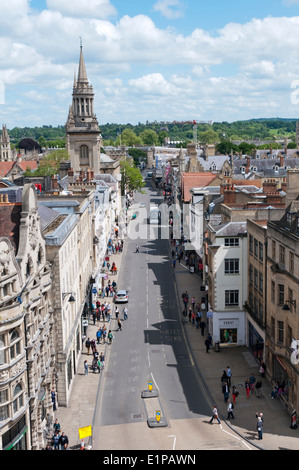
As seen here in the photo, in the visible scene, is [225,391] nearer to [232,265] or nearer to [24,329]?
[232,265]

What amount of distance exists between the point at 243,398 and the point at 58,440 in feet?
43.3

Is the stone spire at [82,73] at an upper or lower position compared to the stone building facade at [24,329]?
upper

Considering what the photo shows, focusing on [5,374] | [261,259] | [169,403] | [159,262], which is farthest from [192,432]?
[159,262]

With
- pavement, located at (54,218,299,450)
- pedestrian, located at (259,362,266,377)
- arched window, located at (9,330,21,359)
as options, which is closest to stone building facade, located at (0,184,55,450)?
arched window, located at (9,330,21,359)

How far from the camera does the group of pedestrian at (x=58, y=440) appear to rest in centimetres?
3145

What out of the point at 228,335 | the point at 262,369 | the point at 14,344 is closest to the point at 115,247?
the point at 228,335

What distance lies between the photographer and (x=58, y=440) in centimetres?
3170

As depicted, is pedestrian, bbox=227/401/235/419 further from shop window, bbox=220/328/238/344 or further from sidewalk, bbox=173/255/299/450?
shop window, bbox=220/328/238/344

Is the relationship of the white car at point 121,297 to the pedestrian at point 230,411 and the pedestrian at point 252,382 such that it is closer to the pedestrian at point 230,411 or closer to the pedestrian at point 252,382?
the pedestrian at point 252,382

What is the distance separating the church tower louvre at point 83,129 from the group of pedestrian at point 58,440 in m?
79.2

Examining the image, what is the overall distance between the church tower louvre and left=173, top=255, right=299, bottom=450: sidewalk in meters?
63.3

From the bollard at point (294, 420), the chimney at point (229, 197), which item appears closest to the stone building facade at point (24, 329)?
the bollard at point (294, 420)

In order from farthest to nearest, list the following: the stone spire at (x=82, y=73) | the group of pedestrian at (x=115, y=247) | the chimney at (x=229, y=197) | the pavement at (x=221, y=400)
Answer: the stone spire at (x=82, y=73)
the group of pedestrian at (x=115, y=247)
the chimney at (x=229, y=197)
the pavement at (x=221, y=400)
